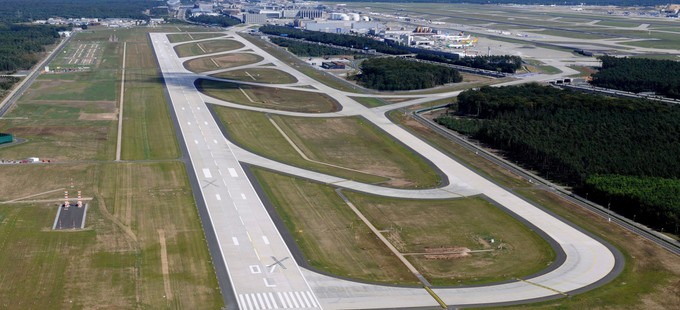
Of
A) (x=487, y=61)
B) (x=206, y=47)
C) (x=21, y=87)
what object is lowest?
(x=206, y=47)

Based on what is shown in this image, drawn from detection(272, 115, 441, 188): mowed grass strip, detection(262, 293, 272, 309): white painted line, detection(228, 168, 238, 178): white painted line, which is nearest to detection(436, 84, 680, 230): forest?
detection(272, 115, 441, 188): mowed grass strip

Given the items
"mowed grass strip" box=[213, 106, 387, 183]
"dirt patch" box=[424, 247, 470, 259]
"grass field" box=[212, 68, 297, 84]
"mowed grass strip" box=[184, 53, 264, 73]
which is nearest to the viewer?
"dirt patch" box=[424, 247, 470, 259]

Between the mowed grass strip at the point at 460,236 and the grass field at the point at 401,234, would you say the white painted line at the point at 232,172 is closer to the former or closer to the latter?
the grass field at the point at 401,234

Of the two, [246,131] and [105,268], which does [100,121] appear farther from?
[105,268]

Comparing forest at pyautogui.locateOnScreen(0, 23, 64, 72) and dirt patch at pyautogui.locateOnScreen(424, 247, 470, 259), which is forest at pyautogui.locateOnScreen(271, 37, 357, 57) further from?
dirt patch at pyautogui.locateOnScreen(424, 247, 470, 259)

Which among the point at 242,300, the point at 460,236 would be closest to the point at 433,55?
the point at 460,236

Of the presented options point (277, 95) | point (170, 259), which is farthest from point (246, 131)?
point (170, 259)

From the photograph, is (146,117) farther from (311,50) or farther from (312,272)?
(311,50)
